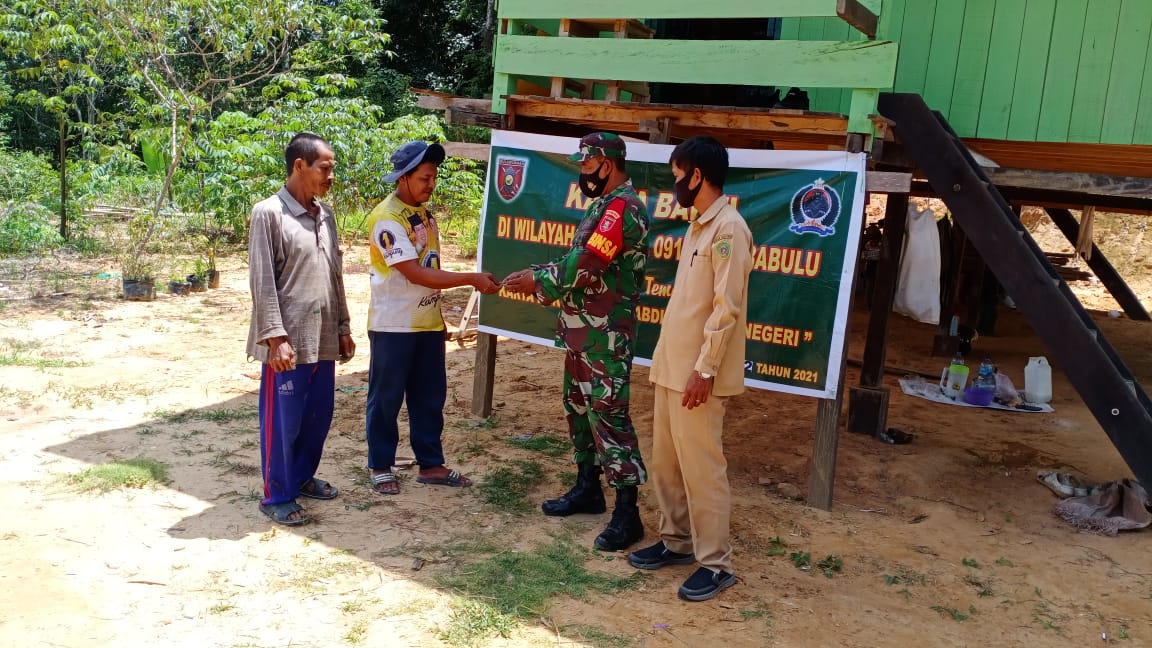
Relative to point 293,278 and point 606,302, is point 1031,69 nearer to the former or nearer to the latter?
point 606,302

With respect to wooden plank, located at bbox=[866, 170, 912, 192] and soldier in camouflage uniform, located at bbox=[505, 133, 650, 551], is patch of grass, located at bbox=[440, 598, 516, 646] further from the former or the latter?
wooden plank, located at bbox=[866, 170, 912, 192]

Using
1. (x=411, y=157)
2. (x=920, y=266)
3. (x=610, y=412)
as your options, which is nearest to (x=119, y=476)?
(x=411, y=157)

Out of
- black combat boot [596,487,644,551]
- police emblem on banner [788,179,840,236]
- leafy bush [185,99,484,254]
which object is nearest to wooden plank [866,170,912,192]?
police emblem on banner [788,179,840,236]

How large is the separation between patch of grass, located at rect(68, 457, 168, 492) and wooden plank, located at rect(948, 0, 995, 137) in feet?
17.5

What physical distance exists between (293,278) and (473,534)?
1.52 m

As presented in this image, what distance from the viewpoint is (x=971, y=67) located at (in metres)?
5.66

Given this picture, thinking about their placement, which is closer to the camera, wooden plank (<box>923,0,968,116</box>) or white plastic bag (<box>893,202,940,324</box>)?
wooden plank (<box>923,0,968,116</box>)

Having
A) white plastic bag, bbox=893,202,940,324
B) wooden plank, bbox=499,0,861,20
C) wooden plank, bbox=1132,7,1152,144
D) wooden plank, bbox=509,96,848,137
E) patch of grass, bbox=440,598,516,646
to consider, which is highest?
wooden plank, bbox=499,0,861,20

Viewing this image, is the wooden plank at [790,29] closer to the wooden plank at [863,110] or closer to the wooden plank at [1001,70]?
the wooden plank at [1001,70]

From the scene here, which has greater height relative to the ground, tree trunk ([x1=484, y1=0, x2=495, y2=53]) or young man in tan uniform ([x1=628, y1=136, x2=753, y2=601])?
tree trunk ([x1=484, y1=0, x2=495, y2=53])

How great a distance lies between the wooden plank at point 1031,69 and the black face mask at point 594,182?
10.2 ft

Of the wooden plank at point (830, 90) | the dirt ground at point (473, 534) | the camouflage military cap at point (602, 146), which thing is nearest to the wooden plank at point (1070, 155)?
the wooden plank at point (830, 90)

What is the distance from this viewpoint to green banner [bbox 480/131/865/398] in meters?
4.79

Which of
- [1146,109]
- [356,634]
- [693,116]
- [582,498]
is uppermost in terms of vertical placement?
[1146,109]
